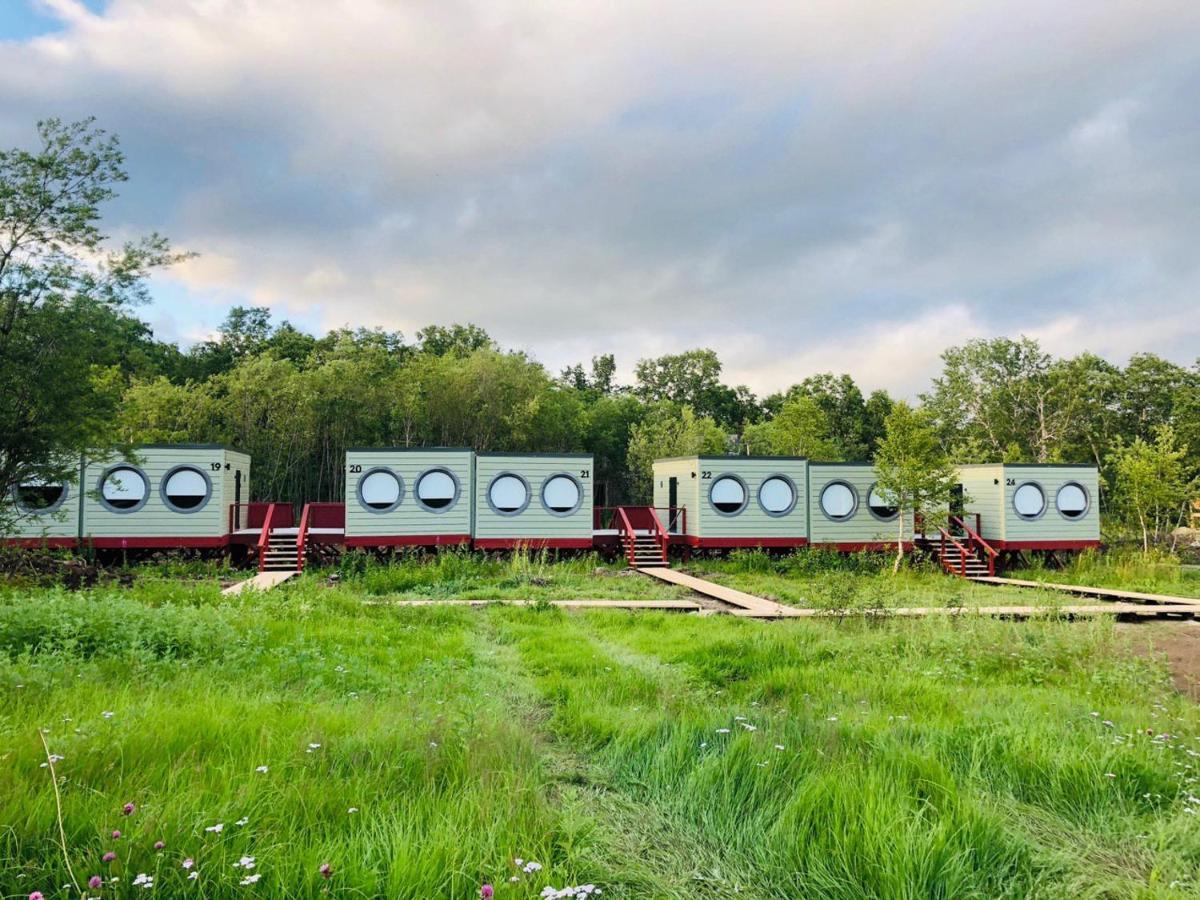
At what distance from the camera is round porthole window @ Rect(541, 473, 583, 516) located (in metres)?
17.7

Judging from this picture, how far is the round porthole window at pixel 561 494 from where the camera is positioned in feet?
58.0

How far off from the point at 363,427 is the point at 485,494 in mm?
9373

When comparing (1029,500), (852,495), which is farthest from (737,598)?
(1029,500)

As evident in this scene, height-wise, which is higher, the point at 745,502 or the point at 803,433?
the point at 803,433

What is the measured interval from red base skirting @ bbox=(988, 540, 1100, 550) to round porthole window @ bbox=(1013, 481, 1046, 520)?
27.1 inches

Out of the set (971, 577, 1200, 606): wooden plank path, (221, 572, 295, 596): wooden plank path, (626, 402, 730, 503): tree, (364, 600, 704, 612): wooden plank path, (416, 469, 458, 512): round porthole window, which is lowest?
(971, 577, 1200, 606): wooden plank path

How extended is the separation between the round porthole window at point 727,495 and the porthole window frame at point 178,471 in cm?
1175

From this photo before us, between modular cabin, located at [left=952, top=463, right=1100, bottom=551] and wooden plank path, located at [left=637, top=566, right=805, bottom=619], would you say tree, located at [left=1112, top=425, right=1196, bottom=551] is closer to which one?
modular cabin, located at [left=952, top=463, right=1100, bottom=551]

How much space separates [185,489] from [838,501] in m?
15.7

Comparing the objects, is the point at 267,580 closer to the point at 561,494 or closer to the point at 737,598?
the point at 561,494

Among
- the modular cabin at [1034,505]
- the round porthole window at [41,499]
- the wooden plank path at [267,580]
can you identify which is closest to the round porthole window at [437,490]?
Answer: the wooden plank path at [267,580]

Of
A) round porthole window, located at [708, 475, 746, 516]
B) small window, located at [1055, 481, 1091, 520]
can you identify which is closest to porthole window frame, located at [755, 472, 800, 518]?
round porthole window, located at [708, 475, 746, 516]

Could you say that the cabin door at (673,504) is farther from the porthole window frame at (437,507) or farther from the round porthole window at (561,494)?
the porthole window frame at (437,507)

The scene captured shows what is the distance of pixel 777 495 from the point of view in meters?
18.6
